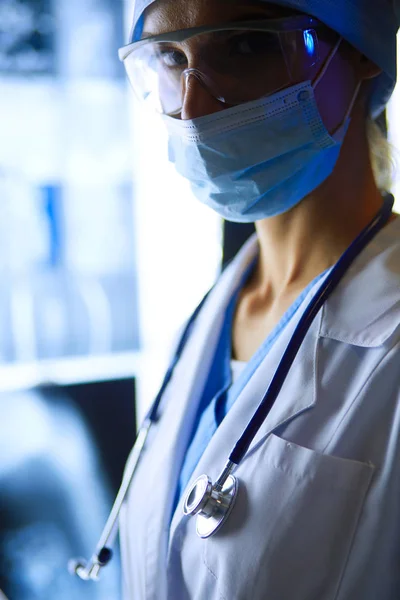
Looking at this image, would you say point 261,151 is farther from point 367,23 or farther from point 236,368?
point 236,368

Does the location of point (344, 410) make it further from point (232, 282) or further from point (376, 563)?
point (232, 282)

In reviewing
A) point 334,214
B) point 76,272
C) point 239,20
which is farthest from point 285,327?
point 76,272

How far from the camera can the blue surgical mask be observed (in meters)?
0.80

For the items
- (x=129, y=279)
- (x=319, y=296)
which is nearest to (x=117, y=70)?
(x=129, y=279)

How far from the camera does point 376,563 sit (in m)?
0.67

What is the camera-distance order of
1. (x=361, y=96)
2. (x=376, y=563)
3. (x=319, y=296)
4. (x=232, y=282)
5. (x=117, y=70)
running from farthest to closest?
(x=117, y=70) < (x=232, y=282) < (x=361, y=96) < (x=319, y=296) < (x=376, y=563)

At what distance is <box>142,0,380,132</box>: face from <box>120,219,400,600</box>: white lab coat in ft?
0.67

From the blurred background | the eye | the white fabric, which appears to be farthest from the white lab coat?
the blurred background

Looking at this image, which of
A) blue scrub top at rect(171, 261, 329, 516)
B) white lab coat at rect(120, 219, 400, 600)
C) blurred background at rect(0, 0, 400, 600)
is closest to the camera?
white lab coat at rect(120, 219, 400, 600)

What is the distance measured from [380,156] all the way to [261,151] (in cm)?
26

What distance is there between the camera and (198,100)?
2.66 feet

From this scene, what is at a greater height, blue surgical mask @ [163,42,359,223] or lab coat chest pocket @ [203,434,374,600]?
blue surgical mask @ [163,42,359,223]

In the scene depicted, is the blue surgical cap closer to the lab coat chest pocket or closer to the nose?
the nose

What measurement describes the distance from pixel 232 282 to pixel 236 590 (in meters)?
0.57
